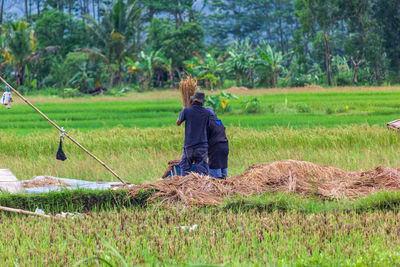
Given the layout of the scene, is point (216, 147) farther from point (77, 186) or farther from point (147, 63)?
point (147, 63)

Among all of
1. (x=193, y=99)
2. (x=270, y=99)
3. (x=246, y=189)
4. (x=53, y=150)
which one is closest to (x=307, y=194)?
(x=246, y=189)

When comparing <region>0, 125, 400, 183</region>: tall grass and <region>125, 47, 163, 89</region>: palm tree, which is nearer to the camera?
<region>0, 125, 400, 183</region>: tall grass

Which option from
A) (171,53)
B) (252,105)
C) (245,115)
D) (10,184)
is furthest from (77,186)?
(171,53)

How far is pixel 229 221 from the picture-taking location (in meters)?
4.48

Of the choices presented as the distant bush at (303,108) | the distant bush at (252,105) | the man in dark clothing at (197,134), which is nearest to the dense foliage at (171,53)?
the distant bush at (252,105)

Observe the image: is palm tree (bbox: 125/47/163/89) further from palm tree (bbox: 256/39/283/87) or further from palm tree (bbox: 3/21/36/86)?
palm tree (bbox: 256/39/283/87)

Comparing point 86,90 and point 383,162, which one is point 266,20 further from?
point 383,162

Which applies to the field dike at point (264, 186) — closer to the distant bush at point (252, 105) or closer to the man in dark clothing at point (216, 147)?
the man in dark clothing at point (216, 147)

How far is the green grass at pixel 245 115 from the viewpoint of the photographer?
44.4 ft

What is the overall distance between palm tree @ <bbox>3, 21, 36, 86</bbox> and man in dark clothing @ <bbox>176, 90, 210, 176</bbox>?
23.9 metres

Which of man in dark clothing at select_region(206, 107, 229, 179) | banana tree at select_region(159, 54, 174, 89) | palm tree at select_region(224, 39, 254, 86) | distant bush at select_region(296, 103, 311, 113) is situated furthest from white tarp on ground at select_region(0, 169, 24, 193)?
banana tree at select_region(159, 54, 174, 89)

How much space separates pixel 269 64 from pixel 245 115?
12657 mm

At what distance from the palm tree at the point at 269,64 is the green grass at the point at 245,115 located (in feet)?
25.2

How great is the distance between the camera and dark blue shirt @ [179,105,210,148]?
5941 mm
